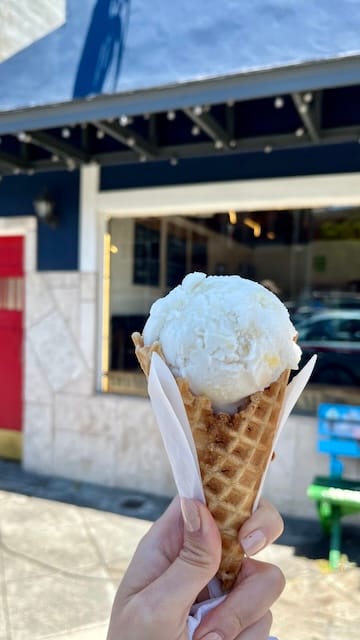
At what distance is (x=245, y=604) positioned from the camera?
147 centimetres

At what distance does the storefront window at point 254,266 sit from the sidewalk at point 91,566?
1265 millimetres

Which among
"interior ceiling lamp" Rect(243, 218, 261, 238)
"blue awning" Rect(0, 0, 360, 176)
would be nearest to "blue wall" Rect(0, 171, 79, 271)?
"blue awning" Rect(0, 0, 360, 176)

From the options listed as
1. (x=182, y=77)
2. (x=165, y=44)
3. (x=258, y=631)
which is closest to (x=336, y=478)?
(x=258, y=631)

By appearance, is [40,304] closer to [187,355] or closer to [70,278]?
[70,278]

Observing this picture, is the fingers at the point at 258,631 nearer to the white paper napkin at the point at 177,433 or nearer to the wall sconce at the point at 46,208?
→ the white paper napkin at the point at 177,433

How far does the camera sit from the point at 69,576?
3.96 m

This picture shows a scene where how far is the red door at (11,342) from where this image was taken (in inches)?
261

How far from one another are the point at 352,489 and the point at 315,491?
30cm

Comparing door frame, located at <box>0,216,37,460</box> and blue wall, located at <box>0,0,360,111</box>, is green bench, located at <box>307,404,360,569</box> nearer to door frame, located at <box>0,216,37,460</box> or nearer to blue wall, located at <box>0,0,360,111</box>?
blue wall, located at <box>0,0,360,111</box>

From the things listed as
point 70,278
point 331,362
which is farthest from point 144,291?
point 331,362

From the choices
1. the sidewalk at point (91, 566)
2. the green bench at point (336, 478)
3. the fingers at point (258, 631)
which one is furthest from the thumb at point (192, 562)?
the green bench at point (336, 478)

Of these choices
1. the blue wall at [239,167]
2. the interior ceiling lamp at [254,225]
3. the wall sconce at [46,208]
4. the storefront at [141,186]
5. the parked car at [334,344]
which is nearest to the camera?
the storefront at [141,186]

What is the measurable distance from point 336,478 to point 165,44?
388cm

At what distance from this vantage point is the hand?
53.6 inches
